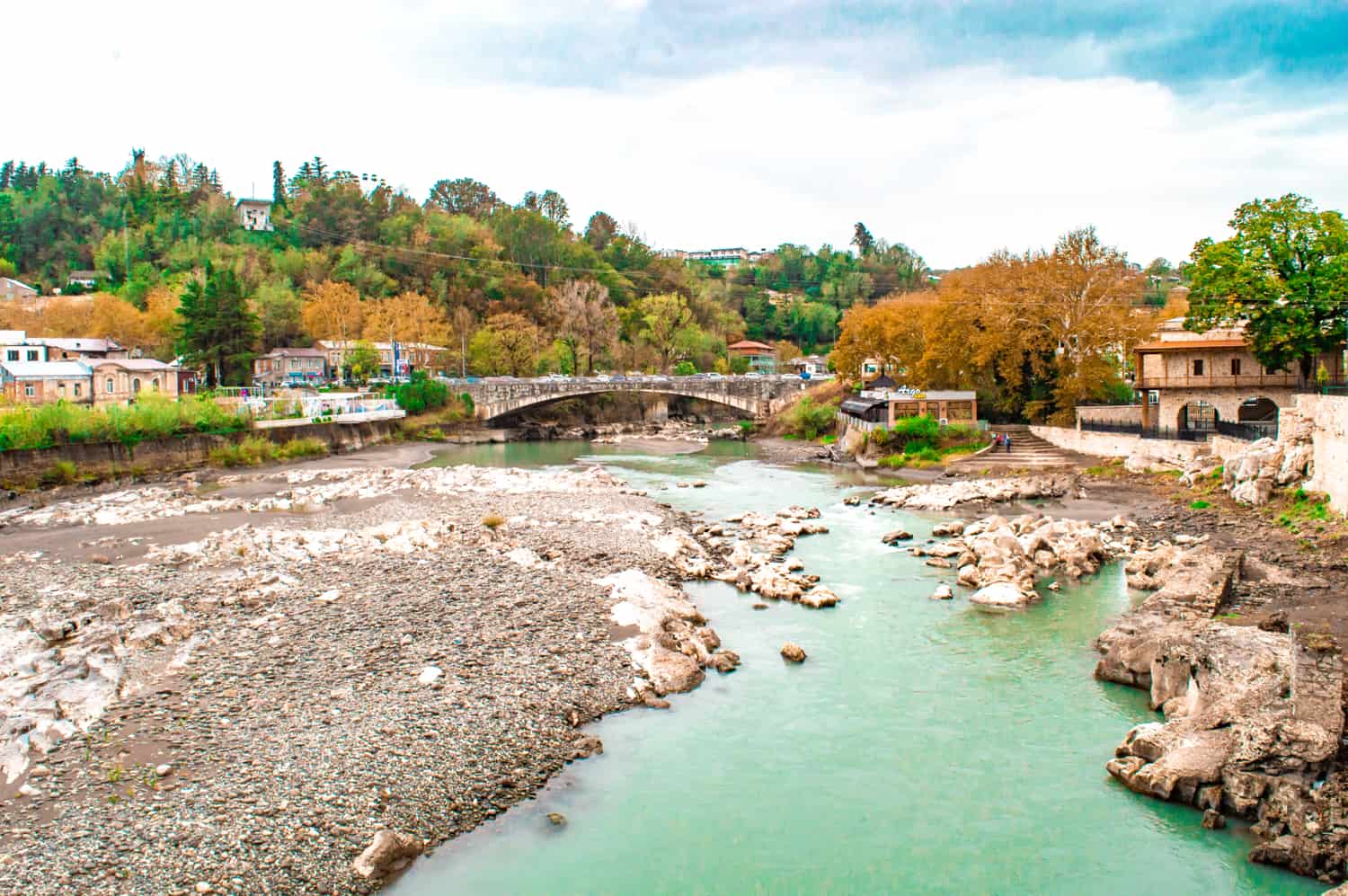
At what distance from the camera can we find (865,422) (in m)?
50.2

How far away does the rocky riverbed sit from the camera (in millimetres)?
10984

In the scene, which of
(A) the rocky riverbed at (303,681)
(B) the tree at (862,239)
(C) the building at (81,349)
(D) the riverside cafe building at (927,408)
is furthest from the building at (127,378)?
(B) the tree at (862,239)

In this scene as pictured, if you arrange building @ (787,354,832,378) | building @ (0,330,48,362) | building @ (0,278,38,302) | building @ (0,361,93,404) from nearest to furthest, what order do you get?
building @ (0,361,93,404) → building @ (0,330,48,362) → building @ (787,354,832,378) → building @ (0,278,38,302)

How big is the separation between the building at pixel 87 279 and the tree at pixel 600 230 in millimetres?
61763

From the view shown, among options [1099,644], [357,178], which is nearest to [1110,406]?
Answer: [1099,644]

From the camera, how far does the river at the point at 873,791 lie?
11.1 m

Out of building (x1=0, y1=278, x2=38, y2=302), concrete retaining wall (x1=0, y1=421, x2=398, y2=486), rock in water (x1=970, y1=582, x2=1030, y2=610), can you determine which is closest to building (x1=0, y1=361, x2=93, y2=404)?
concrete retaining wall (x1=0, y1=421, x2=398, y2=486)

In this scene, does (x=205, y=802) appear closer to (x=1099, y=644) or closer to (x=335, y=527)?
(x=1099, y=644)

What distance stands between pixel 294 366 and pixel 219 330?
12409 mm

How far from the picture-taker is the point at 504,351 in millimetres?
81375

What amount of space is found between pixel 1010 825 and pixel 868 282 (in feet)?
446

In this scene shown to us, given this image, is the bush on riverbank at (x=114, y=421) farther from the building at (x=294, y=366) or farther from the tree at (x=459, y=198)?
the tree at (x=459, y=198)

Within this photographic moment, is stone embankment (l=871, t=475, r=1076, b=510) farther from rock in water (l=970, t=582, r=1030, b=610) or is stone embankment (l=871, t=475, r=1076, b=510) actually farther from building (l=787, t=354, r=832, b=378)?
building (l=787, t=354, r=832, b=378)

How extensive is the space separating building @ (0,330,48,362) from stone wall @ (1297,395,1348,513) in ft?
238
